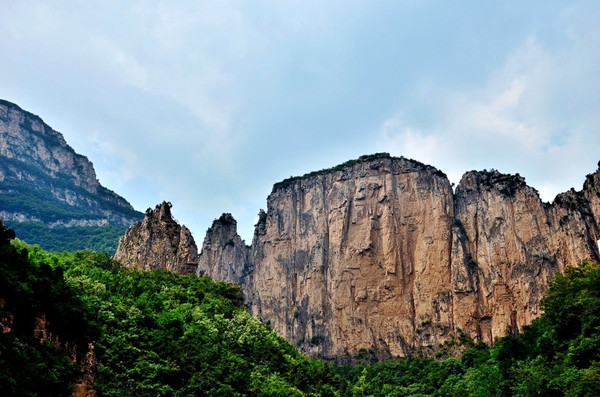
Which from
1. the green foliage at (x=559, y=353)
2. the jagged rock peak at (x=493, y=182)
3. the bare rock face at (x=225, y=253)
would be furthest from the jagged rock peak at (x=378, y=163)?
the green foliage at (x=559, y=353)

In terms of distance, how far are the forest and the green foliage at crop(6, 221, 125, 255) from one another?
3520 centimetres

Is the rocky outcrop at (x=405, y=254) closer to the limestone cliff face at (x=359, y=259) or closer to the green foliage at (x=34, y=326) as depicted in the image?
the limestone cliff face at (x=359, y=259)

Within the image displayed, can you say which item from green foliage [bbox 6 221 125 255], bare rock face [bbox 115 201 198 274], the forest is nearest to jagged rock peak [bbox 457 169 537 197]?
the forest

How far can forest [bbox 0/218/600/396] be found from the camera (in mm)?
15805

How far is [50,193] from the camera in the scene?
307 feet

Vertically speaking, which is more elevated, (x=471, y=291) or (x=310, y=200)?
(x=310, y=200)

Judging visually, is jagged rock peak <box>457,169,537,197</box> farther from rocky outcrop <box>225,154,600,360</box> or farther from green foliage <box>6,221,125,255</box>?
green foliage <box>6,221,125,255</box>

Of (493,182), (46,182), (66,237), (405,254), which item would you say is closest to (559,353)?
(493,182)

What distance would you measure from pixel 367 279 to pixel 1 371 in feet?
182

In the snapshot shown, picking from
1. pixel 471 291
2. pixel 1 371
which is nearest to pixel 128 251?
pixel 1 371

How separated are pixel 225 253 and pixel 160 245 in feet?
140

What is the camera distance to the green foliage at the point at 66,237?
67750mm

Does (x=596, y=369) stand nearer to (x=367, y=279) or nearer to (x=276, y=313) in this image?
(x=367, y=279)

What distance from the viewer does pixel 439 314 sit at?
60656 millimetres
